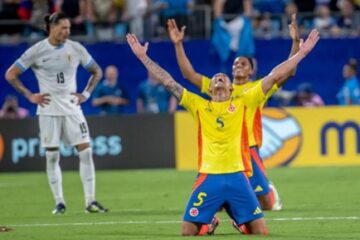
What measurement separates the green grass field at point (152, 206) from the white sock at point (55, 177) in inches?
12.0

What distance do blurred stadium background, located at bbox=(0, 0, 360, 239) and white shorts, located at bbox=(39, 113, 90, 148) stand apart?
1.04 m

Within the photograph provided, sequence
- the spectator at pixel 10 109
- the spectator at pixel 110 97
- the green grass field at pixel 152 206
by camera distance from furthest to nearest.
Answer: the spectator at pixel 10 109 → the spectator at pixel 110 97 → the green grass field at pixel 152 206

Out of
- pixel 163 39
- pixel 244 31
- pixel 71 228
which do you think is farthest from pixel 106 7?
pixel 71 228

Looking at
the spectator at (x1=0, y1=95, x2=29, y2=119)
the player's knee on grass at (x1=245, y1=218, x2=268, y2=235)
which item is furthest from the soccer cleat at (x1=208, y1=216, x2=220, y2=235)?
the spectator at (x1=0, y1=95, x2=29, y2=119)

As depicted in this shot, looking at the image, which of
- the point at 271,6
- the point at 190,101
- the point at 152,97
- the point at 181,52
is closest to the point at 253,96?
the point at 190,101

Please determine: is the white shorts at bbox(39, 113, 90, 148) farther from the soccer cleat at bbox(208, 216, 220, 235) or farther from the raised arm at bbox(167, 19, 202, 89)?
the soccer cleat at bbox(208, 216, 220, 235)

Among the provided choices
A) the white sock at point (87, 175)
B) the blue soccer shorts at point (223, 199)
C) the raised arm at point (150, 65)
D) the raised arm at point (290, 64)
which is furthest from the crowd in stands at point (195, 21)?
the blue soccer shorts at point (223, 199)

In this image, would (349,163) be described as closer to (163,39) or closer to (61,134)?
(163,39)

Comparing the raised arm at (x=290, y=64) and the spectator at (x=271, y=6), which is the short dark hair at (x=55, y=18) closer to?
the raised arm at (x=290, y=64)

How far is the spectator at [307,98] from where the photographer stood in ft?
90.0

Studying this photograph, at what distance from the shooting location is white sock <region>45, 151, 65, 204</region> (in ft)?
55.2

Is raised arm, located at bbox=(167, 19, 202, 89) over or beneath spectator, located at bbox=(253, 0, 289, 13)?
over

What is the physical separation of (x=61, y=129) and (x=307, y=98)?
11.2 m

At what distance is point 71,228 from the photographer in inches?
561
